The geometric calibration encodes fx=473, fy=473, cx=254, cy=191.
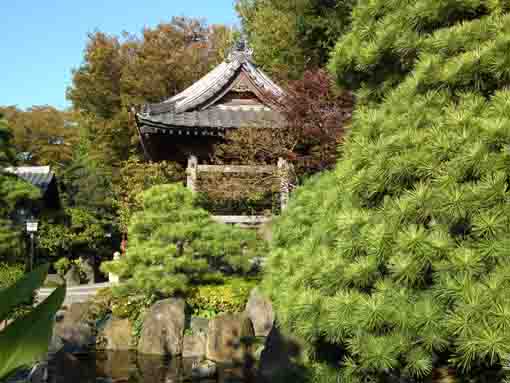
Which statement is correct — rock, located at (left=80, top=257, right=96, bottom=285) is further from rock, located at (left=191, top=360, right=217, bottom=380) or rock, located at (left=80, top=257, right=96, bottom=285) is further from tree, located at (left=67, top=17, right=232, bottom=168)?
rock, located at (left=191, top=360, right=217, bottom=380)

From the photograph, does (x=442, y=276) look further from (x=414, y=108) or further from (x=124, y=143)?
(x=124, y=143)

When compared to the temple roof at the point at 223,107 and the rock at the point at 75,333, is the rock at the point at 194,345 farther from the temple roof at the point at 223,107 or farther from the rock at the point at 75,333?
the temple roof at the point at 223,107

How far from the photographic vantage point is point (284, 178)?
33.5 ft

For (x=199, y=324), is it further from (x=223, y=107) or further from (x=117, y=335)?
(x=223, y=107)

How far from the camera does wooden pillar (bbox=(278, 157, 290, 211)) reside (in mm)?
10164

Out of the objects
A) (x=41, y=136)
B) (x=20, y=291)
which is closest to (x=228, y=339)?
(x=20, y=291)

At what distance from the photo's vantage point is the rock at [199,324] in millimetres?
8594

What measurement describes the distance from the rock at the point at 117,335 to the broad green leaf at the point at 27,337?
9019 millimetres

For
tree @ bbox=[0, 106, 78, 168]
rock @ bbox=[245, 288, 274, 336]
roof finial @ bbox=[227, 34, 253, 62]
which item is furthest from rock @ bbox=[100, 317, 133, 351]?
tree @ bbox=[0, 106, 78, 168]

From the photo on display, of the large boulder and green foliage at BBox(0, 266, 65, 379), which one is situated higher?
green foliage at BBox(0, 266, 65, 379)

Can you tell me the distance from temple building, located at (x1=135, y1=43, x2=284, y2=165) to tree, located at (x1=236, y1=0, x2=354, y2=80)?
221cm

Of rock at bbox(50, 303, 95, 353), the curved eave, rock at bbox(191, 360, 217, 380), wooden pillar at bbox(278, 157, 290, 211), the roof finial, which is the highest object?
the roof finial

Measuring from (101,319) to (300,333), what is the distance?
26.6 ft

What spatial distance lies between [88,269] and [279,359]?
18.0 meters
